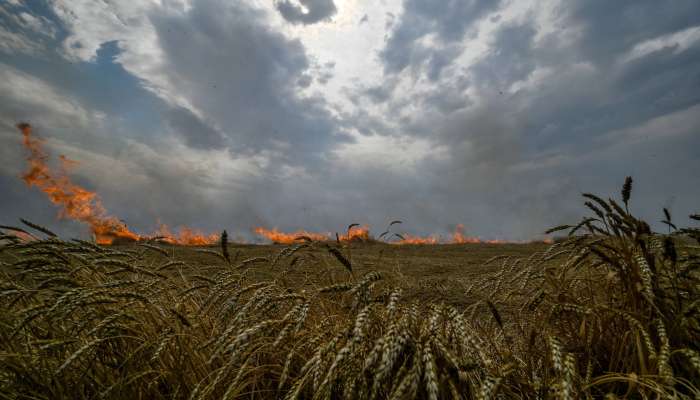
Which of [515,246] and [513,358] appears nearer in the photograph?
[513,358]

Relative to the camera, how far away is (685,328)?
215 centimetres

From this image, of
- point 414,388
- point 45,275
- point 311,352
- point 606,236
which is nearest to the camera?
point 414,388

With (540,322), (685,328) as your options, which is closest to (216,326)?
(540,322)

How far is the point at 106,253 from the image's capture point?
8.85ft

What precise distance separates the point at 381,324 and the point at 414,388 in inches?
23.5

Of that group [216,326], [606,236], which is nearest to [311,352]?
[216,326]

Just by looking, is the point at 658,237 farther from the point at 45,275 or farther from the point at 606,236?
the point at 45,275

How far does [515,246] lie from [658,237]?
1318cm

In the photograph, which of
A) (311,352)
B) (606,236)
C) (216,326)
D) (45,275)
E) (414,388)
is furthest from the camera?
(45,275)

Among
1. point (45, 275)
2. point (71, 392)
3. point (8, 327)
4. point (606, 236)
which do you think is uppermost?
point (606, 236)

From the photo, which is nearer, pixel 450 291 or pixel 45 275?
pixel 45 275

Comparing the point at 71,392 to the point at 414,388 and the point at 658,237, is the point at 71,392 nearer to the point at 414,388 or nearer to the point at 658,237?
the point at 414,388

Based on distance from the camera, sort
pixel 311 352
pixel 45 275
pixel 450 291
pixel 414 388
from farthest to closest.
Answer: pixel 450 291
pixel 45 275
pixel 311 352
pixel 414 388

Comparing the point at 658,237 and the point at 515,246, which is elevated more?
the point at 515,246
